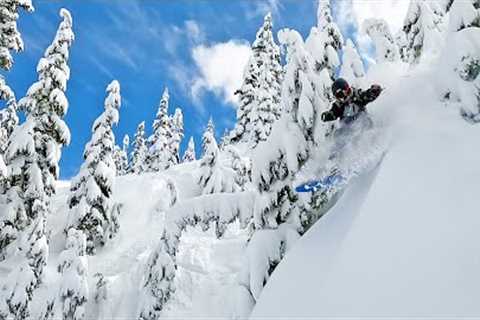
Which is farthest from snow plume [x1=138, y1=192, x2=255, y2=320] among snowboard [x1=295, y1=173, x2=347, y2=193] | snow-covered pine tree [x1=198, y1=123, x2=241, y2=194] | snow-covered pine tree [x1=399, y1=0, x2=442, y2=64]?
snow-covered pine tree [x1=198, y1=123, x2=241, y2=194]

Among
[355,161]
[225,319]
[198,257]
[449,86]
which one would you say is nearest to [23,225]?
[198,257]

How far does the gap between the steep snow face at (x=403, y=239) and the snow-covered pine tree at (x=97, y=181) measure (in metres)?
16.2

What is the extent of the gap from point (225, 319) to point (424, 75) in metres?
12.7

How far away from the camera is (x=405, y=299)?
4.84 m

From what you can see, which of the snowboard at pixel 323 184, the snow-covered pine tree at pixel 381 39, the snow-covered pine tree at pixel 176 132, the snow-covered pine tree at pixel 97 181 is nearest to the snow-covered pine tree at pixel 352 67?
the snow-covered pine tree at pixel 381 39

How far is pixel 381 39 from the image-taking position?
11.2 m

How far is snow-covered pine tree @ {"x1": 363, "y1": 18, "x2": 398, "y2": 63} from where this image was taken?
11.1 m

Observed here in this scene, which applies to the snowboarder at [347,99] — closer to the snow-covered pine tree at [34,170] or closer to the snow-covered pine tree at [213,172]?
the snow-covered pine tree at [34,170]

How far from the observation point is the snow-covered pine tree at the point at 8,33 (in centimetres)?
1562

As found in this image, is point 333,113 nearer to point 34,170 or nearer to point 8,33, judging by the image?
point 8,33

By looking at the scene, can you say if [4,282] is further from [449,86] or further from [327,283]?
[449,86]

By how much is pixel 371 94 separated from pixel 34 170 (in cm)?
1558

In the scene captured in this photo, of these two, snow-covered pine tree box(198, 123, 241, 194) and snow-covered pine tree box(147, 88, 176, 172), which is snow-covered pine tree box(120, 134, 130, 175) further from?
snow-covered pine tree box(198, 123, 241, 194)

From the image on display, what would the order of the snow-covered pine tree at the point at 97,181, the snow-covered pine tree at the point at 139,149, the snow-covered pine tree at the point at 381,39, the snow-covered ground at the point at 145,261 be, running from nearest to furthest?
the snow-covered pine tree at the point at 381,39 → the snow-covered ground at the point at 145,261 → the snow-covered pine tree at the point at 97,181 → the snow-covered pine tree at the point at 139,149
